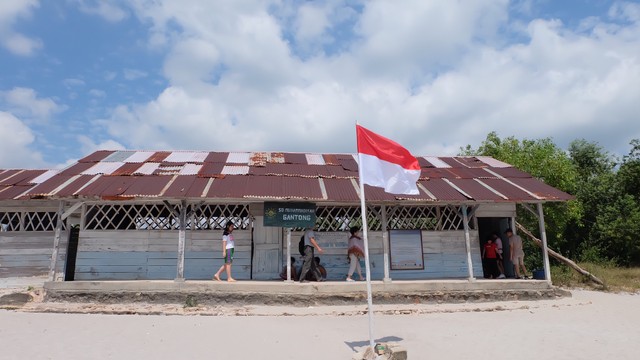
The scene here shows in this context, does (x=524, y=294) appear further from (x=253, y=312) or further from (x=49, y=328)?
(x=49, y=328)

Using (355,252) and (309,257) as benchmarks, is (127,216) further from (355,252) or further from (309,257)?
(355,252)

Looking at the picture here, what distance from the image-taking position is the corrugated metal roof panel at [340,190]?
27.4ft

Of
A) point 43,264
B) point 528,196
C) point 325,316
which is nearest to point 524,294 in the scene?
point 528,196

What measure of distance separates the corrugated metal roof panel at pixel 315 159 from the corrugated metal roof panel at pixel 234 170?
6.10ft

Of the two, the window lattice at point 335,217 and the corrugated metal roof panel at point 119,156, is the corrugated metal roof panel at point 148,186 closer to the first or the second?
the corrugated metal roof panel at point 119,156

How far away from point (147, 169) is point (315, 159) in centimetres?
435

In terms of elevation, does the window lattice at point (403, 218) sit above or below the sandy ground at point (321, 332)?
above

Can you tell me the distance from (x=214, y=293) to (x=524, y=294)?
6601 millimetres

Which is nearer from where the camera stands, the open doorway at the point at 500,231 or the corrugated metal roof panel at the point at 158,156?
the corrugated metal roof panel at the point at 158,156

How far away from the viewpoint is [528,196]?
9.05 metres

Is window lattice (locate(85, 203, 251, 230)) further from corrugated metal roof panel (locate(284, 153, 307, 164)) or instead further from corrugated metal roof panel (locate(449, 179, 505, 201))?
corrugated metal roof panel (locate(449, 179, 505, 201))

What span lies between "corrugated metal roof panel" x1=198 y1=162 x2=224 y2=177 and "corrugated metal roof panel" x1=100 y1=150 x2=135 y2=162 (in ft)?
7.61

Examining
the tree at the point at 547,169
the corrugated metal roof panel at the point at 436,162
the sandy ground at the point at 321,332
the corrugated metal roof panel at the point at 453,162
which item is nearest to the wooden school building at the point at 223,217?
the corrugated metal roof panel at the point at 436,162

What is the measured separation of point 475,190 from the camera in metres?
9.31
